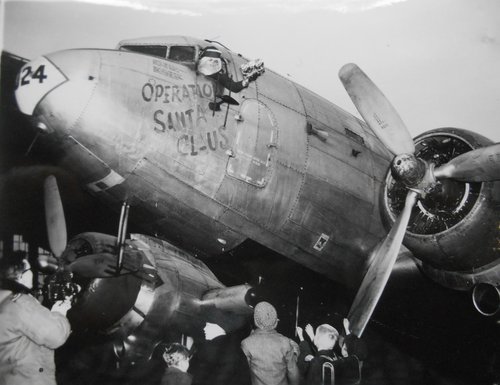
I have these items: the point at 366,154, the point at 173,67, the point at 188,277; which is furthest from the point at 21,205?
the point at 366,154

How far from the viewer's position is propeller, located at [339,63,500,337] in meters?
5.19

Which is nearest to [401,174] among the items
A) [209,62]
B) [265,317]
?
[265,317]

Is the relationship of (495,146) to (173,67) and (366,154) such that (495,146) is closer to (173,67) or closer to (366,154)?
(366,154)

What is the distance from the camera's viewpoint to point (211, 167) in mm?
5637

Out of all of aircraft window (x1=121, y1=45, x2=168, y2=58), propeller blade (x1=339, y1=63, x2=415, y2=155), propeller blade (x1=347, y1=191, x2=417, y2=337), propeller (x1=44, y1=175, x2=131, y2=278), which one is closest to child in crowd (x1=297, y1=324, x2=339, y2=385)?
propeller blade (x1=347, y1=191, x2=417, y2=337)

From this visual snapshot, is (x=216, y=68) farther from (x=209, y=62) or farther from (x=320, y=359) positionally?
(x=320, y=359)

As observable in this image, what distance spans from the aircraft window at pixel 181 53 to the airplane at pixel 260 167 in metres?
0.02

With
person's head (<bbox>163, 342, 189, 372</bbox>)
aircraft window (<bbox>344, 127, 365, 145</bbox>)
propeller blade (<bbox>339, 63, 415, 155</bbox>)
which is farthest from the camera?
aircraft window (<bbox>344, 127, 365, 145</bbox>)

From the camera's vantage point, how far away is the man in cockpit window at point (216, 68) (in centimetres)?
583

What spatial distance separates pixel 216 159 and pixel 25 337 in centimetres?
320

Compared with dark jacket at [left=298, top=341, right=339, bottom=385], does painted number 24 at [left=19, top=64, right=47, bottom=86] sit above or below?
above

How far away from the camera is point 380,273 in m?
5.67

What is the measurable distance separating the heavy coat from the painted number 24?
2.61 metres

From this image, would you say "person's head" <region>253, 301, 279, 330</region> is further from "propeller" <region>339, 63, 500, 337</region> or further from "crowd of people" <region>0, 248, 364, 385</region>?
"propeller" <region>339, 63, 500, 337</region>
